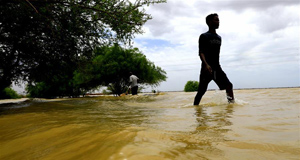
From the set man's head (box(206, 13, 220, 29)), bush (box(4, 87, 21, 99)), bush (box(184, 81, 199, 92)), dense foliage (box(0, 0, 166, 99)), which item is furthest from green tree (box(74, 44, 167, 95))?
man's head (box(206, 13, 220, 29))

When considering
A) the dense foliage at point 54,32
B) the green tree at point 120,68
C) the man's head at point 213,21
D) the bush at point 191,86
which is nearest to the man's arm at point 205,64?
the man's head at point 213,21

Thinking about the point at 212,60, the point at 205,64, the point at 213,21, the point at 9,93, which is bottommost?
the point at 9,93

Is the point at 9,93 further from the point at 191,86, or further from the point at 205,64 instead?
the point at 205,64

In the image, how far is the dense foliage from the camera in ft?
21.3

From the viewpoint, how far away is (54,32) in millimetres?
7797

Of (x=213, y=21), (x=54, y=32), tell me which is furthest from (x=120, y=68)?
(x=213, y=21)

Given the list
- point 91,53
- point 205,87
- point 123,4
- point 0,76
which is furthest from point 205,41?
point 0,76

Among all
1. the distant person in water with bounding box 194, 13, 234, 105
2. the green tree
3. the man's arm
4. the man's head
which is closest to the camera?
the man's arm

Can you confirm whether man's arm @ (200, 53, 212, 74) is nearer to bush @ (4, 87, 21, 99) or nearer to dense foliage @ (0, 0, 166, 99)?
dense foliage @ (0, 0, 166, 99)

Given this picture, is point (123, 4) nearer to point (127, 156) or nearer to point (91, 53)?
point (91, 53)

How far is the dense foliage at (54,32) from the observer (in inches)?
255

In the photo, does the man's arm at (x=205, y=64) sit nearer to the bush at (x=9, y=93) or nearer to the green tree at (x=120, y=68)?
the green tree at (x=120, y=68)

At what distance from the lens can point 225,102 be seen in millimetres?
5922

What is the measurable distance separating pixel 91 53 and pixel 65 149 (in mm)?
8496
